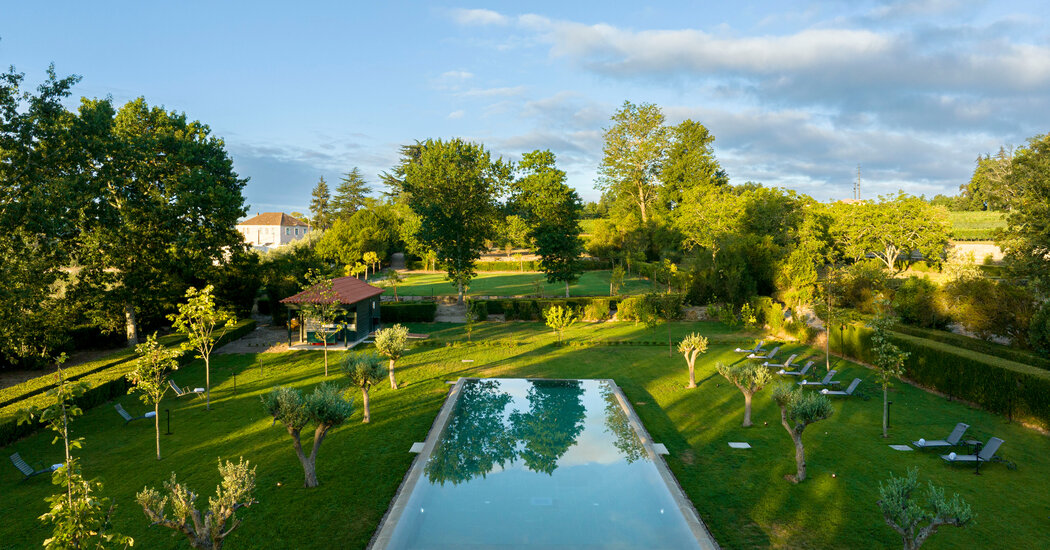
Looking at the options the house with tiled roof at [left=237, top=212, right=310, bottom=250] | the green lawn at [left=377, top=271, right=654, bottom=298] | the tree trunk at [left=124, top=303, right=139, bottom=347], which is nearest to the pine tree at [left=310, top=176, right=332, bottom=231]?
the house with tiled roof at [left=237, top=212, right=310, bottom=250]

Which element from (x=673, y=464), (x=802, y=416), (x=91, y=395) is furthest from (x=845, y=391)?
(x=91, y=395)

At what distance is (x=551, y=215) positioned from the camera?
151 ft

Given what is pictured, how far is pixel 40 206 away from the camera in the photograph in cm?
1889

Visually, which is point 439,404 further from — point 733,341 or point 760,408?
point 733,341

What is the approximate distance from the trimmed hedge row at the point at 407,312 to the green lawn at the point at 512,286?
11.1m

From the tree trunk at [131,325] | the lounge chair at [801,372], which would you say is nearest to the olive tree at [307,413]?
the lounge chair at [801,372]

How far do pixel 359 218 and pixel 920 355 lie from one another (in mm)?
62960

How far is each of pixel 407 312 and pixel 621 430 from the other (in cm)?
2371

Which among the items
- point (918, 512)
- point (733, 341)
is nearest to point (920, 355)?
point (733, 341)

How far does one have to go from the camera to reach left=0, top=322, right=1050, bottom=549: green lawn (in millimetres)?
9219

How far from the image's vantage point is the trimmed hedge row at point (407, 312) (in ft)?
116

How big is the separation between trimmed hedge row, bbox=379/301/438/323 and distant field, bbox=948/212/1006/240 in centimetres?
5400

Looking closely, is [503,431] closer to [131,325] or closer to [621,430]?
[621,430]

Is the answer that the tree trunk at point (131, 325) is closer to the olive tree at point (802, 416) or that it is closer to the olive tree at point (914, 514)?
the olive tree at point (802, 416)
